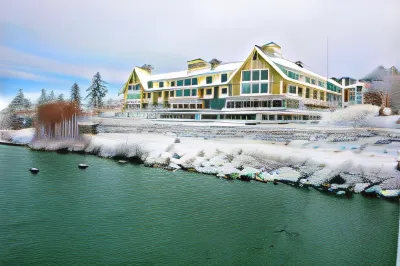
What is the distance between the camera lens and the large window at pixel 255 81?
6207 mm

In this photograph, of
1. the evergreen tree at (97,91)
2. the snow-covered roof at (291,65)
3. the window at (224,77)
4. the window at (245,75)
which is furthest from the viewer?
the evergreen tree at (97,91)

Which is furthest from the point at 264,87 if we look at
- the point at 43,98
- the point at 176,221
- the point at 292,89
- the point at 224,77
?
the point at 43,98

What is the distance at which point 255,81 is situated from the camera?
6289 mm

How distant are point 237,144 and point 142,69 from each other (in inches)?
109

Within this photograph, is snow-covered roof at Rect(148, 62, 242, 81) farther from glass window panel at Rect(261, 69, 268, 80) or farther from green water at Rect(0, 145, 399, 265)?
green water at Rect(0, 145, 399, 265)

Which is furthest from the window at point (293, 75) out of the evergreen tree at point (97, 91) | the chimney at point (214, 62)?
the evergreen tree at point (97, 91)

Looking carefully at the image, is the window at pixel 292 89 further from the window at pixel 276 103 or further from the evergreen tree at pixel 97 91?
the evergreen tree at pixel 97 91

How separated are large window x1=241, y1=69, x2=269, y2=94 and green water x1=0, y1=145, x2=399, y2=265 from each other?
193 centimetres

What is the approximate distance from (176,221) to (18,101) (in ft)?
14.6

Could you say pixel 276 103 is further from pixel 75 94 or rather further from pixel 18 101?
pixel 18 101

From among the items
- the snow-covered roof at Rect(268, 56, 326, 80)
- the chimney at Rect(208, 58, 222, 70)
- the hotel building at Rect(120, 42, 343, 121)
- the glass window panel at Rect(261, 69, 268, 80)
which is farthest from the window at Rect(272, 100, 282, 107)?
the chimney at Rect(208, 58, 222, 70)

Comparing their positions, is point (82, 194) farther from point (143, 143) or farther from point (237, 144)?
point (237, 144)

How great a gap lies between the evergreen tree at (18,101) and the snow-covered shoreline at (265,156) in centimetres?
69

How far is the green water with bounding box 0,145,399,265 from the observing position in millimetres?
3594
